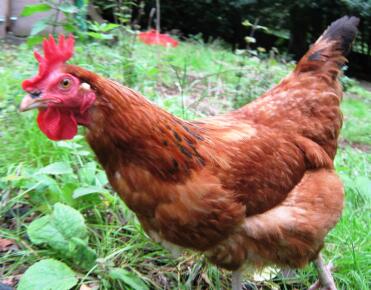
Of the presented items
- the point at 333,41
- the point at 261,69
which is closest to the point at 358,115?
the point at 261,69

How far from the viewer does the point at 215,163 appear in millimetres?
2221

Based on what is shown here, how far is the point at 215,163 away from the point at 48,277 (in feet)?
3.38

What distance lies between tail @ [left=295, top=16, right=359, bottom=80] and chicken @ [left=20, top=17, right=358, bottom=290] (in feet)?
0.75

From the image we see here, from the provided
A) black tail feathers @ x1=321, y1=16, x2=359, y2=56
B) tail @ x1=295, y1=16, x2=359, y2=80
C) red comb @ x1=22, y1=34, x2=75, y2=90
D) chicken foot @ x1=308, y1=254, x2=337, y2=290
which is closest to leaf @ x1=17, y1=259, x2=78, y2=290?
red comb @ x1=22, y1=34, x2=75, y2=90

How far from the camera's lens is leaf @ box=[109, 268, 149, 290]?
250cm

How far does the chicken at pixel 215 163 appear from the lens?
1.95 metres

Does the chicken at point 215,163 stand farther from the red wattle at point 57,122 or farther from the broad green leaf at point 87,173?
the broad green leaf at point 87,173

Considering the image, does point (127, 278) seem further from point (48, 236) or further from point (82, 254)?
point (48, 236)

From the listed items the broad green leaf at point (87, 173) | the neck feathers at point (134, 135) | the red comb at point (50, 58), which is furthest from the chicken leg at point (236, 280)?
the red comb at point (50, 58)

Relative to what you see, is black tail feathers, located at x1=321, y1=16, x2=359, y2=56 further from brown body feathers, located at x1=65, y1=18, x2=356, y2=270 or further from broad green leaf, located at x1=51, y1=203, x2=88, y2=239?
broad green leaf, located at x1=51, y1=203, x2=88, y2=239

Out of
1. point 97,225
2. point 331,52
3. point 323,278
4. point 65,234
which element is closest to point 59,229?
point 65,234

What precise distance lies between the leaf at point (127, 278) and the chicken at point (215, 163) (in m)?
0.38

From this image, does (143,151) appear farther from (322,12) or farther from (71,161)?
(322,12)

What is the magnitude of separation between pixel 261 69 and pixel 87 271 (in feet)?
10.3
